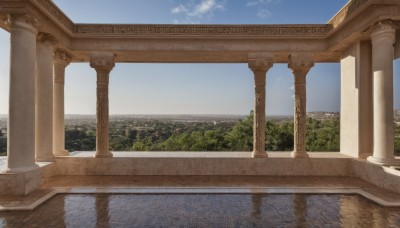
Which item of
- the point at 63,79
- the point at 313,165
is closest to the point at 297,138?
the point at 313,165

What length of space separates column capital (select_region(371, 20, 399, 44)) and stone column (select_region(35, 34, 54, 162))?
12956 millimetres

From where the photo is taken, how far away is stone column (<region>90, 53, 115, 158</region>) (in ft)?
43.8

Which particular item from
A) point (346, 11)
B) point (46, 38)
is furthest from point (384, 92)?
point (46, 38)

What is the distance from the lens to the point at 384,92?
1062 cm

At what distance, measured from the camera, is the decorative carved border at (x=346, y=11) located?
1079 centimetres

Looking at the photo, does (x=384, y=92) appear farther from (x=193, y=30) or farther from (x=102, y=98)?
(x=102, y=98)

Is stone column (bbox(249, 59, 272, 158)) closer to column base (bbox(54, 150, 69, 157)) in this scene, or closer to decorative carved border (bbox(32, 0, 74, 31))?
decorative carved border (bbox(32, 0, 74, 31))

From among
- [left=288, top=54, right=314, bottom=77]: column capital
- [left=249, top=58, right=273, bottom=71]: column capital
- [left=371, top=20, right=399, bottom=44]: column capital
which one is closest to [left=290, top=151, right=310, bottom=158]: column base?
[left=288, top=54, right=314, bottom=77]: column capital

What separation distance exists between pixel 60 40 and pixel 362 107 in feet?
44.5

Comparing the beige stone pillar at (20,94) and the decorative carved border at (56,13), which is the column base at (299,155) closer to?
the beige stone pillar at (20,94)

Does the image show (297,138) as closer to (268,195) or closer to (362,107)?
(362,107)

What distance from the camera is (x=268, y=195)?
382 inches

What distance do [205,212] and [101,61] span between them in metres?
8.87

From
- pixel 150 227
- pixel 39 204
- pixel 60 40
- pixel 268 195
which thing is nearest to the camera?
pixel 150 227
